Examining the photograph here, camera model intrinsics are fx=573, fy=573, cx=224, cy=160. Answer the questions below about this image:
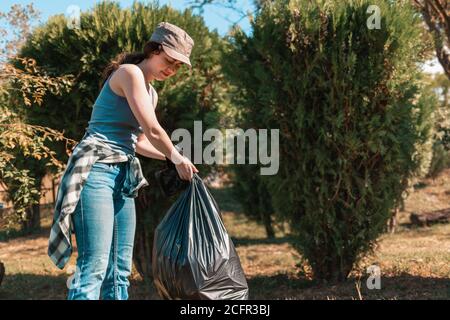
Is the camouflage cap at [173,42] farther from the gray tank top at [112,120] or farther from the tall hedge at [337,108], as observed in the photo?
the tall hedge at [337,108]

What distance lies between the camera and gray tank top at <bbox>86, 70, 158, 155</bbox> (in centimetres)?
283

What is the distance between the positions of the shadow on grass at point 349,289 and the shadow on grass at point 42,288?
1.13 meters

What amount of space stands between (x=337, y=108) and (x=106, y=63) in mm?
2300

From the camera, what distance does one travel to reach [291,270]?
250 inches

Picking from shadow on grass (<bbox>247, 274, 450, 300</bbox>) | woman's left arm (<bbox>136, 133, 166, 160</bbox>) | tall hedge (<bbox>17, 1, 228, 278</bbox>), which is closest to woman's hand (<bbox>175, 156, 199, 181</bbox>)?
woman's left arm (<bbox>136, 133, 166, 160</bbox>)

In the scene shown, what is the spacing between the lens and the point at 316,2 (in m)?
4.98

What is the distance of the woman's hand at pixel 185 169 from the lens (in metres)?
2.84

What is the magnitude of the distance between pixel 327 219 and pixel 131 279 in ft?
8.07

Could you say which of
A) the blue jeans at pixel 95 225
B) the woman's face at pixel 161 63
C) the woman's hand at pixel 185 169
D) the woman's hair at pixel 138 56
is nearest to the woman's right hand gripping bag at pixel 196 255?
the woman's hand at pixel 185 169

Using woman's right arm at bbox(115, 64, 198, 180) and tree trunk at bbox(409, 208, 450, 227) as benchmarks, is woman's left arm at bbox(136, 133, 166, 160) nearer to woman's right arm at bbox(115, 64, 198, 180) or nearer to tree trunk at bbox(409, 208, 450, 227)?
woman's right arm at bbox(115, 64, 198, 180)

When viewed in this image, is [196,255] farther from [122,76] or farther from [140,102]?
[122,76]

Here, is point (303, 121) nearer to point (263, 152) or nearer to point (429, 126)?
point (263, 152)

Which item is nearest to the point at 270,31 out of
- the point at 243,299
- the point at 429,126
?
the point at 243,299

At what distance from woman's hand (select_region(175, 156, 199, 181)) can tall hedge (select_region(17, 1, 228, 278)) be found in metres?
2.82
